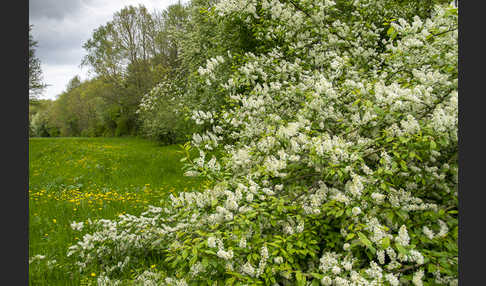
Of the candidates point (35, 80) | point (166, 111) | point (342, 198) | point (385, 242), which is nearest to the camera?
point (385, 242)

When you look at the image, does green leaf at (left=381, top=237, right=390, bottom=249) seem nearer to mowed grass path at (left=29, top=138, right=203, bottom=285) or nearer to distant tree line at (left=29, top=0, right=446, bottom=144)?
mowed grass path at (left=29, top=138, right=203, bottom=285)

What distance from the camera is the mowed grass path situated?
11.3ft

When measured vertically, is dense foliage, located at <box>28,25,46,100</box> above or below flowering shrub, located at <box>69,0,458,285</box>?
above

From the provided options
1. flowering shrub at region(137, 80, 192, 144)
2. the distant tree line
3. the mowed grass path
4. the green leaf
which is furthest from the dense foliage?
the green leaf

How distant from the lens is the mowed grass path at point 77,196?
11.3 feet

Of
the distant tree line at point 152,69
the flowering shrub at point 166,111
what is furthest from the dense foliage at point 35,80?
the flowering shrub at point 166,111

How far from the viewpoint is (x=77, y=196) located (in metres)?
6.12

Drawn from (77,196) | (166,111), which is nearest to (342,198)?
(77,196)

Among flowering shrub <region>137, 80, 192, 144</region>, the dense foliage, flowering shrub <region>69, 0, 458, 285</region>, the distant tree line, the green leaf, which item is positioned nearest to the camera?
the green leaf

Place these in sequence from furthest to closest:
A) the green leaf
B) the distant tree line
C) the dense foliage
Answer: the dense foliage, the distant tree line, the green leaf

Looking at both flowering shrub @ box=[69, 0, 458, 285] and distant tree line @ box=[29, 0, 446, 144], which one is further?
distant tree line @ box=[29, 0, 446, 144]

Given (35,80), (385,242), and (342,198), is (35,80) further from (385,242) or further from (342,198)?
(385,242)

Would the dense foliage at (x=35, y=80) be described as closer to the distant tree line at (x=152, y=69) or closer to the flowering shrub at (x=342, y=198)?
the distant tree line at (x=152, y=69)
